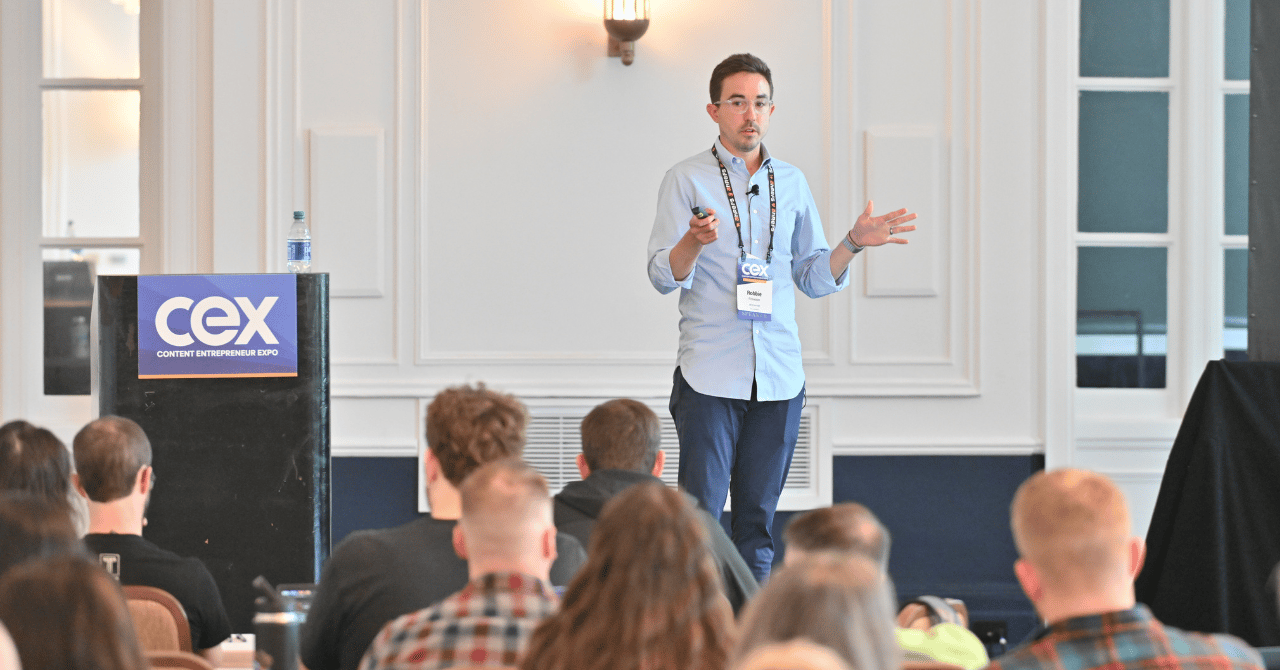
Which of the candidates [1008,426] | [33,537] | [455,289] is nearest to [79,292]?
[455,289]

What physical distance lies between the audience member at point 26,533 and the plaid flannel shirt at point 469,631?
43cm

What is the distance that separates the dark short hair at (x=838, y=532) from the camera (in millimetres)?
1633

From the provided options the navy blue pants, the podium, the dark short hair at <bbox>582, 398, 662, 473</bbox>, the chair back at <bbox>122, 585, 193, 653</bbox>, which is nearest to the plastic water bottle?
the podium

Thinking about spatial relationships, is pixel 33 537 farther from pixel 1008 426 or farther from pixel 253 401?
pixel 1008 426

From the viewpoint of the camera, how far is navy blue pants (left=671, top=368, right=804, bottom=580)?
324 centimetres

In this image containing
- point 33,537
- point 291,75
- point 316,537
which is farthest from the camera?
point 291,75

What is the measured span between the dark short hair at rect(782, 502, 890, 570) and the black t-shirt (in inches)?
43.9

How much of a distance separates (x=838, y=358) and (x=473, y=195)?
151 centimetres

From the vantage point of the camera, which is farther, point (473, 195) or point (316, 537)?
point (473, 195)

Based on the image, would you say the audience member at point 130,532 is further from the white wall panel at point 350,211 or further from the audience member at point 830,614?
the white wall panel at point 350,211

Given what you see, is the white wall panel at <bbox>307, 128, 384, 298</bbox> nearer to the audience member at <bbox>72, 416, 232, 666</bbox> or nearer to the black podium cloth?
the audience member at <bbox>72, 416, 232, 666</bbox>

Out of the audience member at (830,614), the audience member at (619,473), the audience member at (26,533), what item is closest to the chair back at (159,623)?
the audience member at (26,533)

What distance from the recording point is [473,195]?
4.27 meters

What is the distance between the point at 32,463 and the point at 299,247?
5.65 feet
